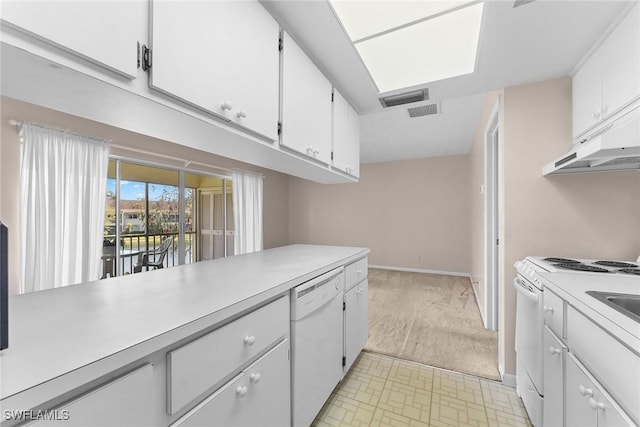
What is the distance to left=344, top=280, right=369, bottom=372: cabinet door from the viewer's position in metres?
1.76

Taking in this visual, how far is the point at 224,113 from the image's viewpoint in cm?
105

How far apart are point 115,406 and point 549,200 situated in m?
2.39

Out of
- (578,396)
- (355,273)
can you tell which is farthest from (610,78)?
(355,273)

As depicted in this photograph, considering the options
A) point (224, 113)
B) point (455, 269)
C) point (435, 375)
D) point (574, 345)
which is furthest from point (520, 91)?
point (455, 269)

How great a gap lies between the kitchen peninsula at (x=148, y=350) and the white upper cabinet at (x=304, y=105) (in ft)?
2.73

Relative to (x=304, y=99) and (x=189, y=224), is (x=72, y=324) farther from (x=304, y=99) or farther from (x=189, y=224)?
(x=189, y=224)

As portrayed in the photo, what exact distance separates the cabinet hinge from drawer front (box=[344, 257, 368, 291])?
1.48m

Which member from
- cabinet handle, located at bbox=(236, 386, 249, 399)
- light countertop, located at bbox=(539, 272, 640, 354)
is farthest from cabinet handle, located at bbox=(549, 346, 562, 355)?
cabinet handle, located at bbox=(236, 386, 249, 399)

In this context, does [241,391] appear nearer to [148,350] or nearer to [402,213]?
[148,350]

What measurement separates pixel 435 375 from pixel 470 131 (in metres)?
3.47

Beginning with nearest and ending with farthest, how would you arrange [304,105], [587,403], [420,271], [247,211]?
[587,403] → [304,105] → [247,211] → [420,271]

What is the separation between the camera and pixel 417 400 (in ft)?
5.45

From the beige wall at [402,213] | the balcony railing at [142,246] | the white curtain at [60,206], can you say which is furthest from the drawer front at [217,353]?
the beige wall at [402,213]

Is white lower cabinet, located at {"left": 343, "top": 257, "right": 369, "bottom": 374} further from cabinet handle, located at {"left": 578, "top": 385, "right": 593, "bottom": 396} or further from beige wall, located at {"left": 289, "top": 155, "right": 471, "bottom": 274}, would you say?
beige wall, located at {"left": 289, "top": 155, "right": 471, "bottom": 274}
